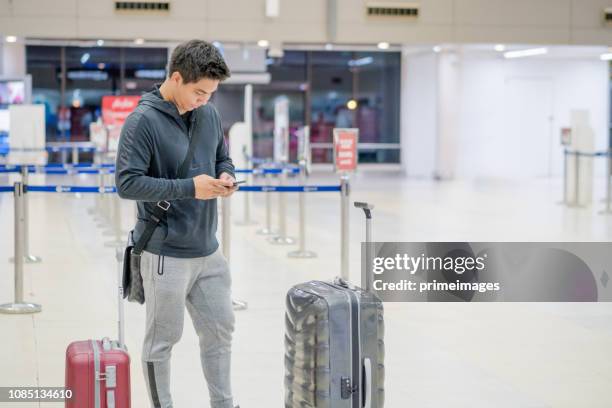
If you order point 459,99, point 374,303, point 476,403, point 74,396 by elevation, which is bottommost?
point 476,403

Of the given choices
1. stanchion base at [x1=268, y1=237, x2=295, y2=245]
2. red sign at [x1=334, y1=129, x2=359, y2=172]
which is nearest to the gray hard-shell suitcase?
red sign at [x1=334, y1=129, x2=359, y2=172]

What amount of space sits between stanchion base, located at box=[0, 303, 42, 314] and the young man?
12.6ft

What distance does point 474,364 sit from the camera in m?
6.11

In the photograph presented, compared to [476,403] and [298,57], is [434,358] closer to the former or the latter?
[476,403]

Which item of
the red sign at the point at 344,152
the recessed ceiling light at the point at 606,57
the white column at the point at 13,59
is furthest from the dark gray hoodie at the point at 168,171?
the recessed ceiling light at the point at 606,57

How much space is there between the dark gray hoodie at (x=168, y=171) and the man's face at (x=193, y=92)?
6cm

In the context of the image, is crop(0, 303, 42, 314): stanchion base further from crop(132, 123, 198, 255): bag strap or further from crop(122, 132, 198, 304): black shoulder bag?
crop(132, 123, 198, 255): bag strap

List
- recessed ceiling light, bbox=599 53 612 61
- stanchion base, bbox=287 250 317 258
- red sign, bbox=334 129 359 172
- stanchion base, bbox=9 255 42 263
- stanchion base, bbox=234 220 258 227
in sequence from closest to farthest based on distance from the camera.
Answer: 1. red sign, bbox=334 129 359 172
2. stanchion base, bbox=9 255 42 263
3. stanchion base, bbox=287 250 317 258
4. stanchion base, bbox=234 220 258 227
5. recessed ceiling light, bbox=599 53 612 61

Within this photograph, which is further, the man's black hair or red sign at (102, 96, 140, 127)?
red sign at (102, 96, 140, 127)

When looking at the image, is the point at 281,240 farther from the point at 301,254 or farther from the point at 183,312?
the point at 183,312

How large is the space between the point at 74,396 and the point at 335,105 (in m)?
28.6

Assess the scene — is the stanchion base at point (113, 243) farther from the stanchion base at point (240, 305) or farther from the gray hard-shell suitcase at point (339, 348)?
the gray hard-shell suitcase at point (339, 348)

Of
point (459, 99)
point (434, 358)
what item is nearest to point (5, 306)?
point (434, 358)

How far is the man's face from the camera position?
395 centimetres
